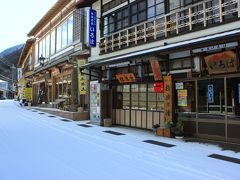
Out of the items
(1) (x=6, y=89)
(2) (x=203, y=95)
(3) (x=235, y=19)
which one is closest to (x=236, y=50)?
(3) (x=235, y=19)

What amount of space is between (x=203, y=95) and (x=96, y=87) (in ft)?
25.0

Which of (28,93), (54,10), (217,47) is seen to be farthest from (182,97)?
(28,93)

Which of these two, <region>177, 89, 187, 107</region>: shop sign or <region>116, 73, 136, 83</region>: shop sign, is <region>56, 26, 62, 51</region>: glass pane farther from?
<region>177, 89, 187, 107</region>: shop sign

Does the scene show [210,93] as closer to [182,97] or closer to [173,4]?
[182,97]

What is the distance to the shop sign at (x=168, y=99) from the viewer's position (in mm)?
11766

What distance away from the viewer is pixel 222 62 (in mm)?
9805

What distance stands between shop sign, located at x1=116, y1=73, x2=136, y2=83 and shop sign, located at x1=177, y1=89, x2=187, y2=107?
3170mm

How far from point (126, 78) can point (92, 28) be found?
4506mm

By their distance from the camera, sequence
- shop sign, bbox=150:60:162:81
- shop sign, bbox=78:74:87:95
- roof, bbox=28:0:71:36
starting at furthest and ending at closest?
roof, bbox=28:0:71:36 → shop sign, bbox=78:74:87:95 → shop sign, bbox=150:60:162:81

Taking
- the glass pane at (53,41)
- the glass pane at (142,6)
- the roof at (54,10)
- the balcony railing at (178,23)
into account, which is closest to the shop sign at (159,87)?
the balcony railing at (178,23)

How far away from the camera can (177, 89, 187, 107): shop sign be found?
11531 millimetres

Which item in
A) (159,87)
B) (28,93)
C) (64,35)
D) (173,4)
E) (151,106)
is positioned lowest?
(151,106)

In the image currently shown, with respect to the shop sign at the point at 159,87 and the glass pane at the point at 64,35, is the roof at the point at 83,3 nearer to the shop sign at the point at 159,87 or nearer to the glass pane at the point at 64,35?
the glass pane at the point at 64,35

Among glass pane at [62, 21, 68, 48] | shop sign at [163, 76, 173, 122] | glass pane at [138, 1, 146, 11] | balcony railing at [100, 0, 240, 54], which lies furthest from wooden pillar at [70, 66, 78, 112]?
shop sign at [163, 76, 173, 122]
